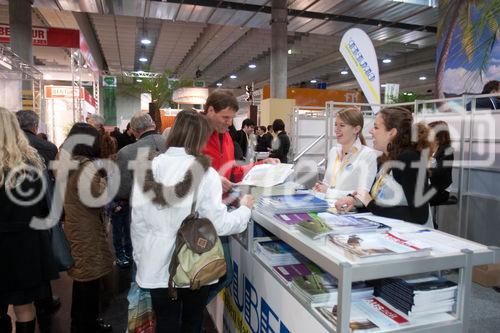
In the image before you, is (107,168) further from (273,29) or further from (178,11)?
(273,29)

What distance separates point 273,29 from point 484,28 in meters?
4.42

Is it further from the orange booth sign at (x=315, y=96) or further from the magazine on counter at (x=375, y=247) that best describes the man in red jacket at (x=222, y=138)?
the orange booth sign at (x=315, y=96)

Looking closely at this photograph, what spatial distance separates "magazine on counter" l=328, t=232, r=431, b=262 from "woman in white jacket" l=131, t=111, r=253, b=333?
54cm

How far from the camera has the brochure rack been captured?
1104 mm

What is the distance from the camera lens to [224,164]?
2.31 metres

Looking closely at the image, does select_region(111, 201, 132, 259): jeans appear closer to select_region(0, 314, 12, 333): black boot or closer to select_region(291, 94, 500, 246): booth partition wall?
select_region(0, 314, 12, 333): black boot

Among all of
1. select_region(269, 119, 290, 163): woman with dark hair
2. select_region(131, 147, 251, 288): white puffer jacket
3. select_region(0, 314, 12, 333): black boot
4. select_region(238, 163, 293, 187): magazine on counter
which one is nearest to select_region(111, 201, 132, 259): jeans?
select_region(0, 314, 12, 333): black boot

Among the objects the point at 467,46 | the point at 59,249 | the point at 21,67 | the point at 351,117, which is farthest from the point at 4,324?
the point at 467,46

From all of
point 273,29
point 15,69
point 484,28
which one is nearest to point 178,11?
point 273,29

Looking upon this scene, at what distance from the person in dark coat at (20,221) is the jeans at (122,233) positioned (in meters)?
2.01

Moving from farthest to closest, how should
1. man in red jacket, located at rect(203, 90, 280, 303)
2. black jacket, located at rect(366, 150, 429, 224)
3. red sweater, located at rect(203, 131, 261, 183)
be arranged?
red sweater, located at rect(203, 131, 261, 183) → man in red jacket, located at rect(203, 90, 280, 303) → black jacket, located at rect(366, 150, 429, 224)

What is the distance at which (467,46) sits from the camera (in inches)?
271

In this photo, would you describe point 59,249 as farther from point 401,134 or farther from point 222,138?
point 401,134

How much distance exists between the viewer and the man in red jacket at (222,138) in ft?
6.93
